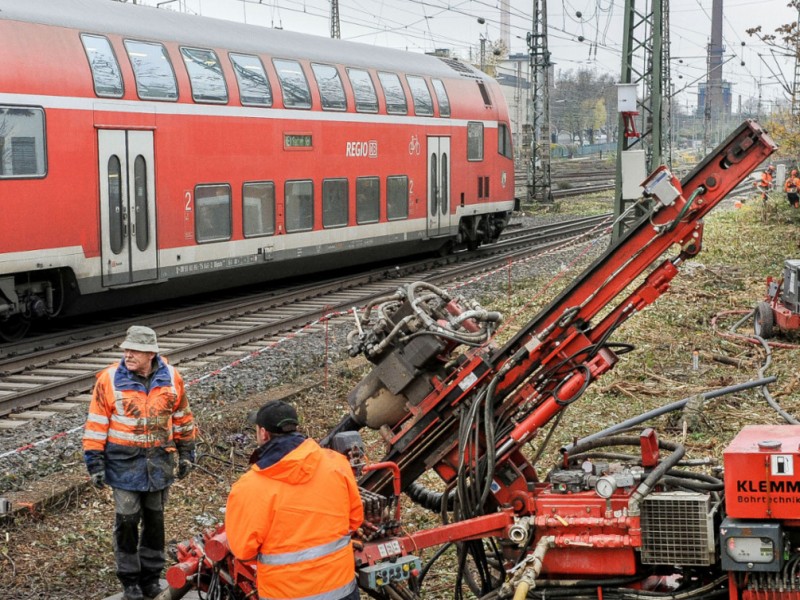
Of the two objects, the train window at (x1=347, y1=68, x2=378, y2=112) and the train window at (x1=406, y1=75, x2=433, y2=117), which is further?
the train window at (x1=406, y1=75, x2=433, y2=117)

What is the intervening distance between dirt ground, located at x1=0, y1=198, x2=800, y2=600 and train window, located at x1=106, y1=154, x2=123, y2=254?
397 cm

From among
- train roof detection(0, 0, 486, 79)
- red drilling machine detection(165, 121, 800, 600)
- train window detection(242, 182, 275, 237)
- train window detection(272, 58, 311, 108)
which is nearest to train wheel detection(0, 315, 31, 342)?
train roof detection(0, 0, 486, 79)

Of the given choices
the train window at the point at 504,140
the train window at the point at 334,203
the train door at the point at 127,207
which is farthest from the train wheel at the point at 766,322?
the train window at the point at 504,140

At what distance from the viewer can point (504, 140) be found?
2745 centimetres

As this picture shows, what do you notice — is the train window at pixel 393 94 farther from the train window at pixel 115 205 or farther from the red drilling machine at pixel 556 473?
the red drilling machine at pixel 556 473

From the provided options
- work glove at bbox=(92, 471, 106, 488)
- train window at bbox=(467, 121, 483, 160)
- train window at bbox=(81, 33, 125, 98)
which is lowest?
work glove at bbox=(92, 471, 106, 488)

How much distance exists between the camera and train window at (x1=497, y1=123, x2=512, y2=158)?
27078 millimetres

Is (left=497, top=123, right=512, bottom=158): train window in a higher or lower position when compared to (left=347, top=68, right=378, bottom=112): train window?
lower

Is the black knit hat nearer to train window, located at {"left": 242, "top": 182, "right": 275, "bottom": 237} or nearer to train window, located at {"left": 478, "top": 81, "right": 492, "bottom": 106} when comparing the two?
train window, located at {"left": 242, "top": 182, "right": 275, "bottom": 237}

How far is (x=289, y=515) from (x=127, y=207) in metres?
11.5

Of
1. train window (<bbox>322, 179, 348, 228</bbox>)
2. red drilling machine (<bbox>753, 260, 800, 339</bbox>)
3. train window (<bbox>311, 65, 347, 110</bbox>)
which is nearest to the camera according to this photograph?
red drilling machine (<bbox>753, 260, 800, 339</bbox>)

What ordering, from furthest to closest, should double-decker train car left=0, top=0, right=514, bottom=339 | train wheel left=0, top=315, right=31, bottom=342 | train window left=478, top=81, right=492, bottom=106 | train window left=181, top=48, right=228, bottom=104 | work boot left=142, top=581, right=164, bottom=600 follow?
train window left=478, top=81, right=492, bottom=106 → train window left=181, top=48, right=228, bottom=104 → train wheel left=0, top=315, right=31, bottom=342 → double-decker train car left=0, top=0, right=514, bottom=339 → work boot left=142, top=581, right=164, bottom=600

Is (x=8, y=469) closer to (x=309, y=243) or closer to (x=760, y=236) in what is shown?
(x=309, y=243)

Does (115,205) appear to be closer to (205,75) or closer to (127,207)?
(127,207)
